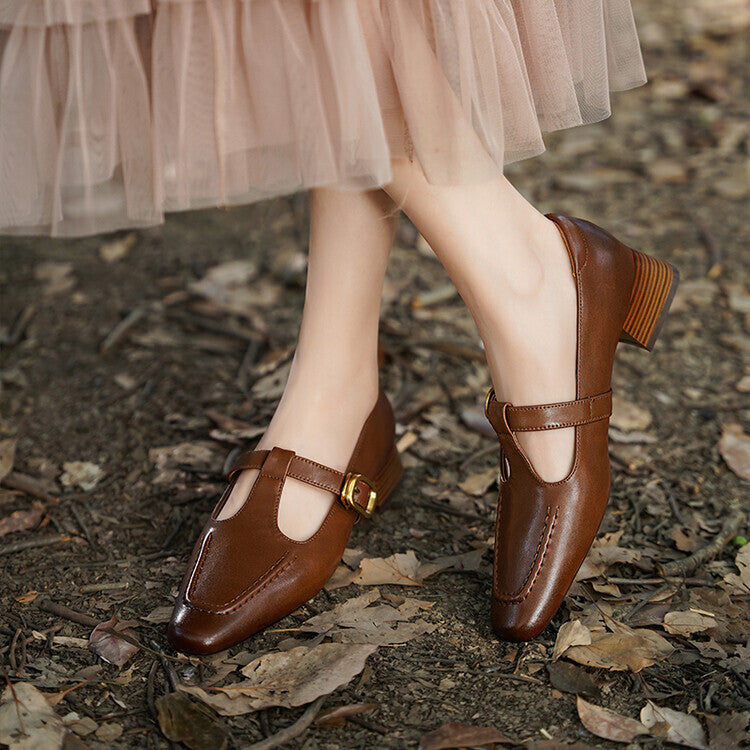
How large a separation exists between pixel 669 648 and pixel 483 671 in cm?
22

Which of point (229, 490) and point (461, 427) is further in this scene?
point (461, 427)

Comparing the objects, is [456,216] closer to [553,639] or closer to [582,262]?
[582,262]

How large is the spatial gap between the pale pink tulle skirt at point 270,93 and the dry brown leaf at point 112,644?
49 cm

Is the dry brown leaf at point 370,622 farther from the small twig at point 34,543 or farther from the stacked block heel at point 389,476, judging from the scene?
the small twig at point 34,543

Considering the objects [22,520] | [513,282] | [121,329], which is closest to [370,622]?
[513,282]

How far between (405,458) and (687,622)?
0.53 meters

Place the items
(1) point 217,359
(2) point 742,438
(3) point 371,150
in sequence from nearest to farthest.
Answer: (3) point 371,150
(2) point 742,438
(1) point 217,359

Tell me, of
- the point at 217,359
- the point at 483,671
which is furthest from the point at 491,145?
the point at 217,359

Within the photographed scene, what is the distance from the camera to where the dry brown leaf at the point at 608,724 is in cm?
91

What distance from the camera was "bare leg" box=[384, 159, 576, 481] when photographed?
3.24ft

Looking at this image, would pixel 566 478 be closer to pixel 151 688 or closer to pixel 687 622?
pixel 687 622

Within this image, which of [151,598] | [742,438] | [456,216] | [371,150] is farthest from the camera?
[742,438]

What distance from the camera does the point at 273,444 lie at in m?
1.16

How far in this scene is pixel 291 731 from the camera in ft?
3.01
